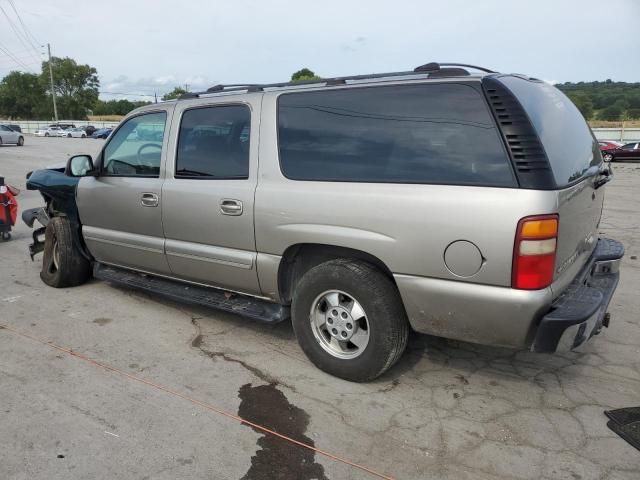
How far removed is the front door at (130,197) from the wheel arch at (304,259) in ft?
3.97

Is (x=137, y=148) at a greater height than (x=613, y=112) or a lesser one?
lesser

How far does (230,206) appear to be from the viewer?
353 centimetres

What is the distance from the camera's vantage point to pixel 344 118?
123 inches

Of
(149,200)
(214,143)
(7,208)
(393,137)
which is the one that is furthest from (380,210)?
(7,208)

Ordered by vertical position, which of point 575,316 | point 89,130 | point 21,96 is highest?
point 21,96

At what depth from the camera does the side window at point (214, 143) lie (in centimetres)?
358

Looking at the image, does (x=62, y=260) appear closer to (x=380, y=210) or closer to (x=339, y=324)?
(x=339, y=324)

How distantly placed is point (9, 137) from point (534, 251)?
35.8 meters

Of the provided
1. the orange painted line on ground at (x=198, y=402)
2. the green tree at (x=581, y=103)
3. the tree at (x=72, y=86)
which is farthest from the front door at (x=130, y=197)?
the tree at (x=72, y=86)

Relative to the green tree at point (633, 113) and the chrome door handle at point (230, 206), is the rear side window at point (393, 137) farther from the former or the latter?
the green tree at point (633, 113)

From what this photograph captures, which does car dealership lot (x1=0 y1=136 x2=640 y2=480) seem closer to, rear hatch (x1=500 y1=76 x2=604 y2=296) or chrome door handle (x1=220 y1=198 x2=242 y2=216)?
rear hatch (x1=500 y1=76 x2=604 y2=296)

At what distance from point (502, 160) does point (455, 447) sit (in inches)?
60.2

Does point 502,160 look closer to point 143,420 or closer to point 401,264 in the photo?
point 401,264

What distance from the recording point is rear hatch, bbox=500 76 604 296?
2.64 metres
